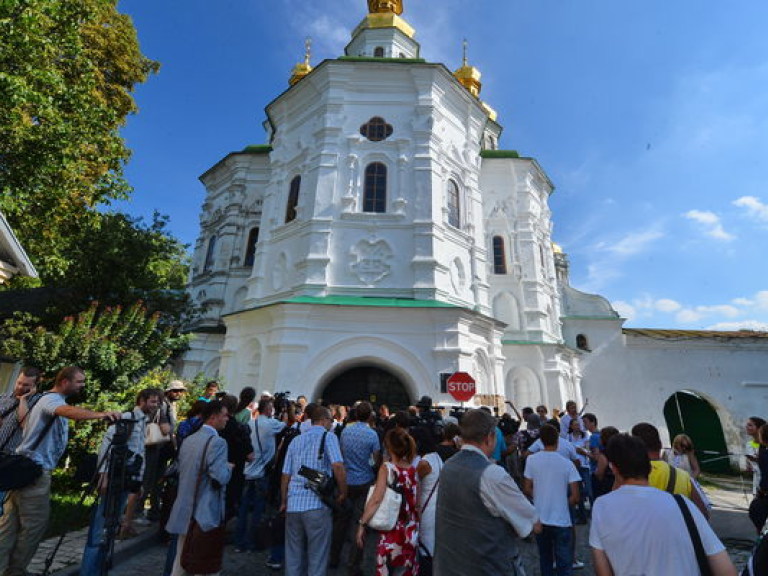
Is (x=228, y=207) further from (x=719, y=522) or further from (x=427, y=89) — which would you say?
(x=719, y=522)

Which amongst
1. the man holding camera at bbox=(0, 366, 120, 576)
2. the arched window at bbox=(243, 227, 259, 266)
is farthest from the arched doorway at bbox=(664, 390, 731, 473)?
the man holding camera at bbox=(0, 366, 120, 576)

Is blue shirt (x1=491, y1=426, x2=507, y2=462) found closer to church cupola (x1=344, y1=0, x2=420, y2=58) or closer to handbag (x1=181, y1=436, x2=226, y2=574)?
handbag (x1=181, y1=436, x2=226, y2=574)

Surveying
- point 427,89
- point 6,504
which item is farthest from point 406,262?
point 6,504

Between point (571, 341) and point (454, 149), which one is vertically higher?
point (454, 149)

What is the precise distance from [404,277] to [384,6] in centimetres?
1898

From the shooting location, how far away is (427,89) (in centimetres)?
1694

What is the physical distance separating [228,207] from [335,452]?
69.3 feet

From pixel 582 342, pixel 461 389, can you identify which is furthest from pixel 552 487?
pixel 582 342

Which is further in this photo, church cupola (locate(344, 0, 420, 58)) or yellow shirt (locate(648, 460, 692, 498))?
church cupola (locate(344, 0, 420, 58))

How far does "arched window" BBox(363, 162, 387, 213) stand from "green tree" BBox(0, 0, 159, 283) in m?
8.43

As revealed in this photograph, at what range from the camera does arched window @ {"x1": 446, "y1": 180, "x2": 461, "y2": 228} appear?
55.7 ft

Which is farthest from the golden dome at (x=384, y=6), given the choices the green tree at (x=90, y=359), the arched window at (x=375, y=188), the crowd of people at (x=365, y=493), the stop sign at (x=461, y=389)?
the crowd of people at (x=365, y=493)

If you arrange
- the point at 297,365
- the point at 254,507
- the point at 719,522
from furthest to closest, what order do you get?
1. the point at 297,365
2. the point at 719,522
3. the point at 254,507

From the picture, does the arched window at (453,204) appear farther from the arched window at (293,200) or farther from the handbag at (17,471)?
the handbag at (17,471)
